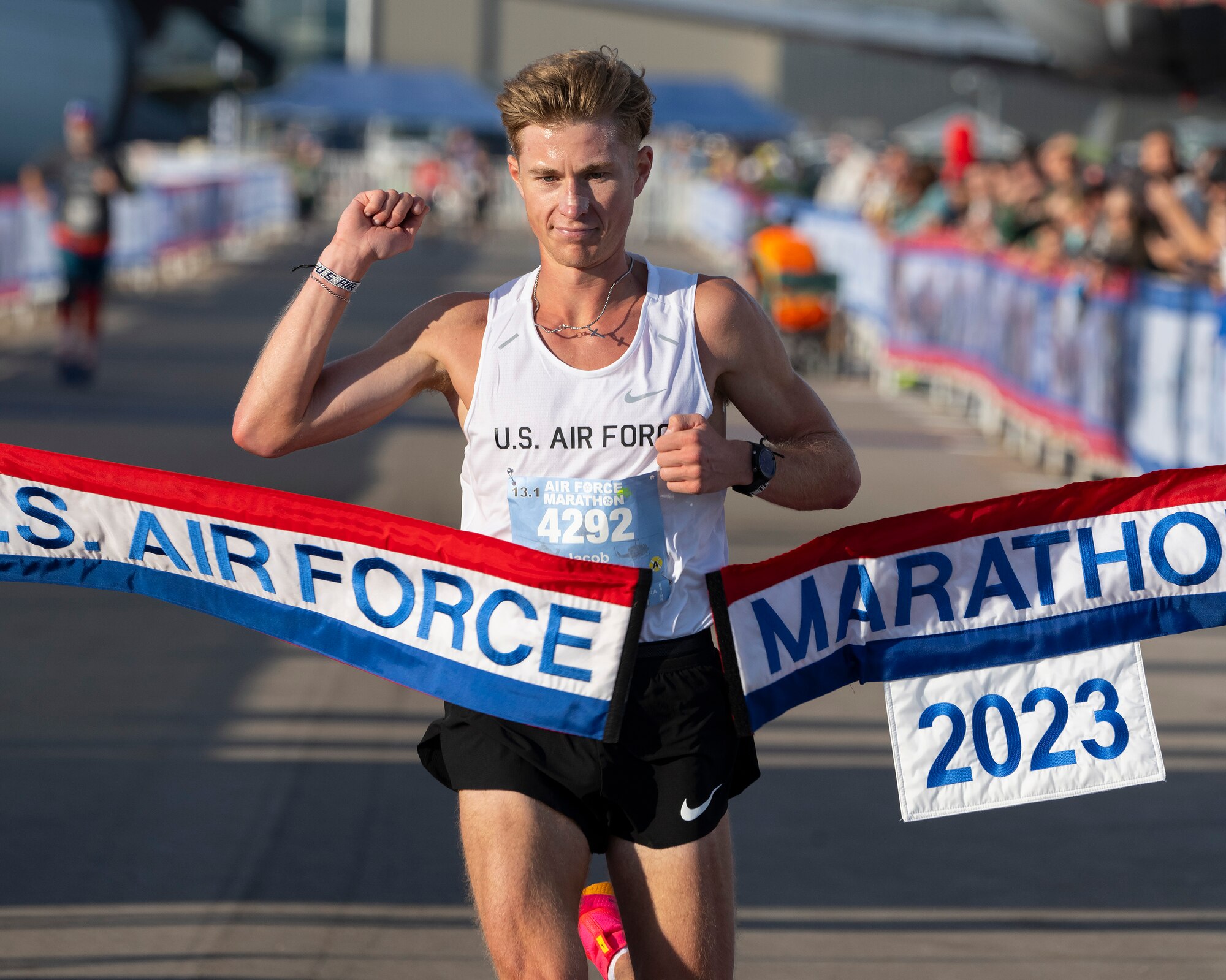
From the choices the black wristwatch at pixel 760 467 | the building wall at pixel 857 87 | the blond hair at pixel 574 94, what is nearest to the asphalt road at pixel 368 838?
the black wristwatch at pixel 760 467

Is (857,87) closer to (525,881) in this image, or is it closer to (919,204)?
(919,204)

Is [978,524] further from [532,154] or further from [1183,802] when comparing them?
[1183,802]

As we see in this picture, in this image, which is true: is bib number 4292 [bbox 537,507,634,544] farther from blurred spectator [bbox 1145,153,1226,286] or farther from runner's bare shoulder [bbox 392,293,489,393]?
blurred spectator [bbox 1145,153,1226,286]

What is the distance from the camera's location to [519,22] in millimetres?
87000

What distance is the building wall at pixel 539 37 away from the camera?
85500mm

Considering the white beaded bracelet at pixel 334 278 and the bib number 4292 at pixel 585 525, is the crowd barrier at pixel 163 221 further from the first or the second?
the bib number 4292 at pixel 585 525

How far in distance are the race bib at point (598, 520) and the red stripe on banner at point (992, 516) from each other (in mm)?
264

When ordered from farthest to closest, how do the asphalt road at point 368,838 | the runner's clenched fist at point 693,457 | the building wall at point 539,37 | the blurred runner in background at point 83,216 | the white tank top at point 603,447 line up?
the building wall at point 539,37 → the blurred runner in background at point 83,216 → the asphalt road at point 368,838 → the white tank top at point 603,447 → the runner's clenched fist at point 693,457

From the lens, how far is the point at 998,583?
12.7ft

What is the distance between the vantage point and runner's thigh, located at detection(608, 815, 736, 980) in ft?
10.8

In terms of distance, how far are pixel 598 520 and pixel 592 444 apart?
15 centimetres

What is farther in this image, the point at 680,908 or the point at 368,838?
the point at 368,838

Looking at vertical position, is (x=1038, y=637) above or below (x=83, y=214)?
below

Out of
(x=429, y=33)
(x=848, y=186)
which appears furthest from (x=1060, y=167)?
(x=429, y=33)
